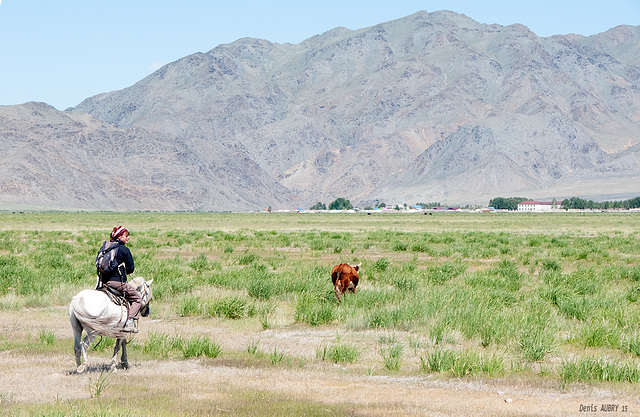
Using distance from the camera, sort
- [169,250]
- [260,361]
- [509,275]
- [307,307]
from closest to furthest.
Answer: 1. [260,361]
2. [307,307]
3. [509,275]
4. [169,250]

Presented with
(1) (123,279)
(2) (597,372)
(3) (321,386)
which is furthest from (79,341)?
(2) (597,372)

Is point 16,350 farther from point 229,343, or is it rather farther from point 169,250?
point 169,250

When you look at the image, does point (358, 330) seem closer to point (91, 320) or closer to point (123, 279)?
point (123, 279)

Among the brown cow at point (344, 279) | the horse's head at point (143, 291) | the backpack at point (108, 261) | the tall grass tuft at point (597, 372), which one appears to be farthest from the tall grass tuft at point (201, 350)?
the brown cow at point (344, 279)

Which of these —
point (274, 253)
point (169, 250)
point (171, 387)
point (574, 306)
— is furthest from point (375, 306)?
point (169, 250)

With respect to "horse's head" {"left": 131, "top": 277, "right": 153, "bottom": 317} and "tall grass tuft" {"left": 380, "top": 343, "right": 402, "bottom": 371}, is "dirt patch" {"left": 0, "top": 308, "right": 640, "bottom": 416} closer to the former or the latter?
"tall grass tuft" {"left": 380, "top": 343, "right": 402, "bottom": 371}

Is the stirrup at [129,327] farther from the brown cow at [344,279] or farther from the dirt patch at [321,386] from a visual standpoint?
the brown cow at [344,279]

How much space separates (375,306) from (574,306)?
4206 millimetres

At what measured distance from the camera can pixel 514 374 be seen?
1054 centimetres

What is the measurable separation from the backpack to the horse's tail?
0.55 meters

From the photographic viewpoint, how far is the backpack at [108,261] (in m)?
10.5

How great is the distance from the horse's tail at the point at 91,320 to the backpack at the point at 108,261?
1.80ft

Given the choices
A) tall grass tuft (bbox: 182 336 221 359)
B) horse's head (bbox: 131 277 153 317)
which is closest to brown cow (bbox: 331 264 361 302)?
tall grass tuft (bbox: 182 336 221 359)

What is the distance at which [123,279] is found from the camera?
35.0ft
